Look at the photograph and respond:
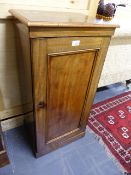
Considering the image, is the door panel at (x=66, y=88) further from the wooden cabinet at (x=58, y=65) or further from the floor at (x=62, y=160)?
the floor at (x=62, y=160)

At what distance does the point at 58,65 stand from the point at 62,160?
83cm

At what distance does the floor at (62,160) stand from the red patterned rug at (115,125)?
0.32ft

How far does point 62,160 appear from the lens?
1313mm

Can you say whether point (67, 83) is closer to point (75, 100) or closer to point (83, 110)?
point (75, 100)

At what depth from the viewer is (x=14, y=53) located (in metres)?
1.16

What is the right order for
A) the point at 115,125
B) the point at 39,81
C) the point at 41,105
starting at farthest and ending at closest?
the point at 115,125, the point at 41,105, the point at 39,81

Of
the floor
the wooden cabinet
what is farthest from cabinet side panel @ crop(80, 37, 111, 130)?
the floor

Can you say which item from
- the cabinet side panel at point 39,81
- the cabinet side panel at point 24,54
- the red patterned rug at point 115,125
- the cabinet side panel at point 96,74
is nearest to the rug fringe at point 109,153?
the red patterned rug at point 115,125

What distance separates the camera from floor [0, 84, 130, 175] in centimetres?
123

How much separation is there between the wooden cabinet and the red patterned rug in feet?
1.23

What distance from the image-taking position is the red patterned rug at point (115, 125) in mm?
1414

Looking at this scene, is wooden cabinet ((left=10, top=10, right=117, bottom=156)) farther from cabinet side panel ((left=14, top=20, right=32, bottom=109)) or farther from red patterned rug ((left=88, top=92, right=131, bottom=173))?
red patterned rug ((left=88, top=92, right=131, bottom=173))

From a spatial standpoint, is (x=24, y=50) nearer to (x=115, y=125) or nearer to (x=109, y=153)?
(x=109, y=153)

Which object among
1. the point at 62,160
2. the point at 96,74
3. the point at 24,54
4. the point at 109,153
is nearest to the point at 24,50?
the point at 24,54
